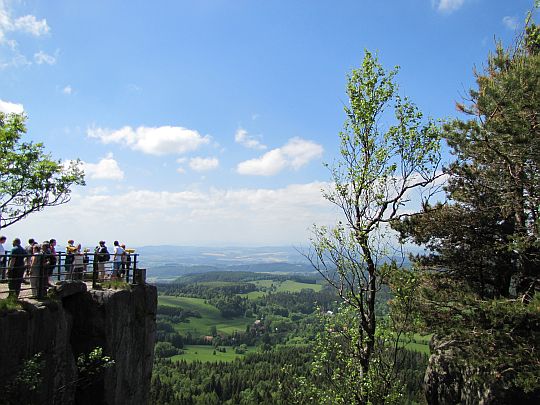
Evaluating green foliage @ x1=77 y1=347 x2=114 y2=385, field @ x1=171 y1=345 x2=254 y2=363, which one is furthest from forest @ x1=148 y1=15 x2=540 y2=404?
field @ x1=171 y1=345 x2=254 y2=363

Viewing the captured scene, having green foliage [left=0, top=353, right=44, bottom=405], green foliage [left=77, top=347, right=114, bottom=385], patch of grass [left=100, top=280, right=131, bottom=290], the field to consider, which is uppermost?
patch of grass [left=100, top=280, right=131, bottom=290]

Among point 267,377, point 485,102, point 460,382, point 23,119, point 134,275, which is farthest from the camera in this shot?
point 267,377

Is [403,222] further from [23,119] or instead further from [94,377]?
[23,119]

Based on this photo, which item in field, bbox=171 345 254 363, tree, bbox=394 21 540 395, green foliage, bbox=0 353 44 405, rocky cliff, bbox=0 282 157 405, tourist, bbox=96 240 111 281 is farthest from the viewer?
field, bbox=171 345 254 363

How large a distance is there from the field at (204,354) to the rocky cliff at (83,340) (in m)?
151

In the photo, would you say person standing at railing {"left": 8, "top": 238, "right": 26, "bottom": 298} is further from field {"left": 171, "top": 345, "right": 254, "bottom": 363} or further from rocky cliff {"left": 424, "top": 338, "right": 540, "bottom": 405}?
field {"left": 171, "top": 345, "right": 254, "bottom": 363}

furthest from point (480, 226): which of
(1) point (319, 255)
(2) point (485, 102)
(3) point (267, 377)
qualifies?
(3) point (267, 377)

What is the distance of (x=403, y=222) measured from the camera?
2012cm

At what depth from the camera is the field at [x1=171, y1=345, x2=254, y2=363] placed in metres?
163

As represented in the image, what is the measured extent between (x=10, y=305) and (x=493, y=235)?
Answer: 65.1 feet

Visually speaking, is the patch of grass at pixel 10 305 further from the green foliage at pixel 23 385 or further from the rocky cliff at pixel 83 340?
the green foliage at pixel 23 385

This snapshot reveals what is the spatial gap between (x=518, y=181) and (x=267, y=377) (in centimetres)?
12773

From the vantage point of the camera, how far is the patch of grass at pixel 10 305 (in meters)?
11.2

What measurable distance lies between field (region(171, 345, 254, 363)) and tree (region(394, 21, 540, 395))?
15642 centimetres
